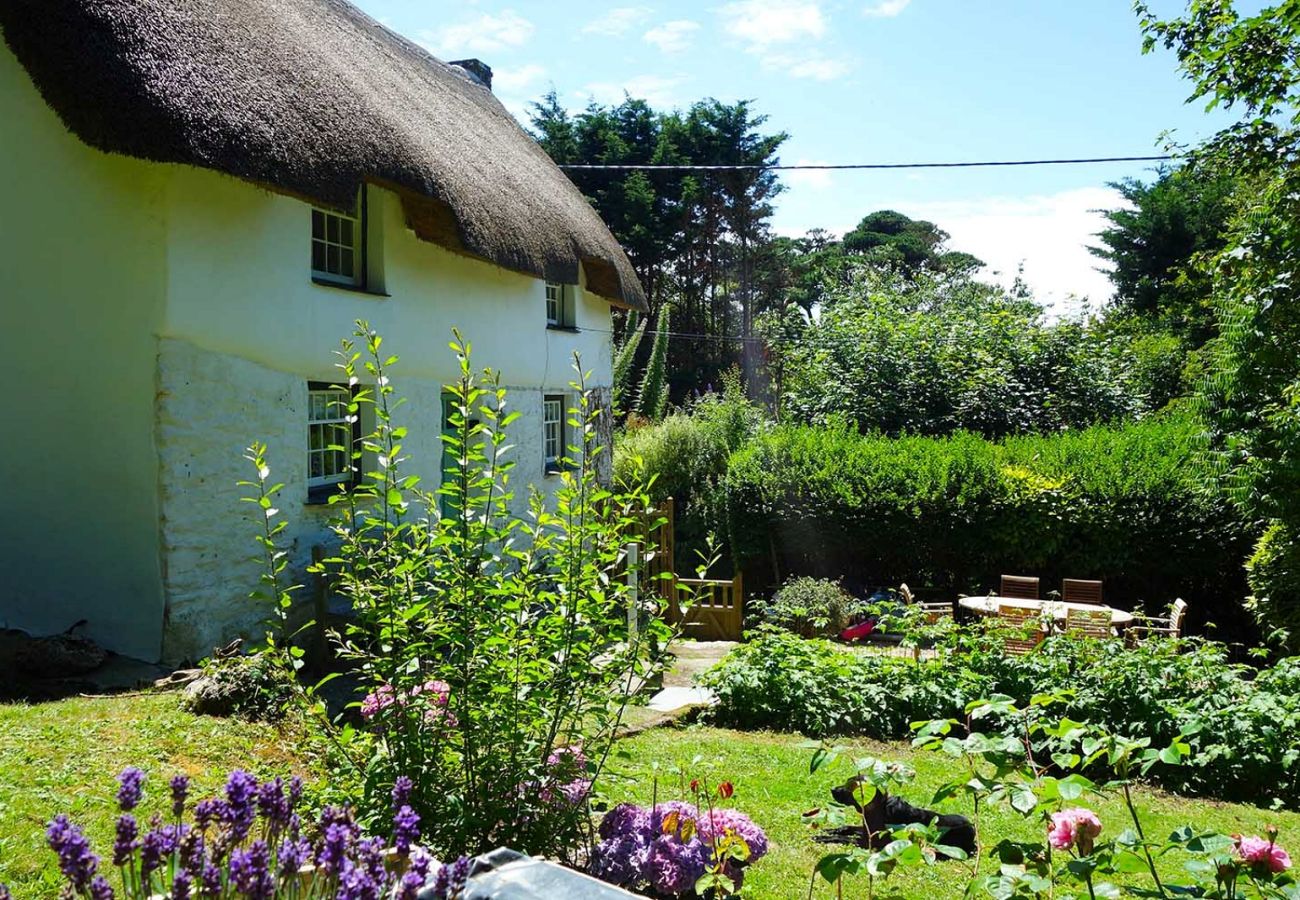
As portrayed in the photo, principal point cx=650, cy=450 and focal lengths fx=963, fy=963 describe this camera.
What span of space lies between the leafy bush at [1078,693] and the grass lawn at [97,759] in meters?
3.68

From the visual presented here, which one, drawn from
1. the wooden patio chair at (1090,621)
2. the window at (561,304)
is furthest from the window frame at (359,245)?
the wooden patio chair at (1090,621)

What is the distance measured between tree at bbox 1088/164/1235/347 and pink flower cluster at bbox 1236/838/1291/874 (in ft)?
90.1

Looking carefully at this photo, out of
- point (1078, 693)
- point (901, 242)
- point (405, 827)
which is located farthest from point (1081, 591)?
point (901, 242)

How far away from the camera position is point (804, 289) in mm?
38438

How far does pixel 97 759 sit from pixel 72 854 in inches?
160

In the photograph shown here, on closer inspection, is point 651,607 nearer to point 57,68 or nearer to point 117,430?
point 117,430

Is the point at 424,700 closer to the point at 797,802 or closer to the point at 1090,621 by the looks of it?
the point at 797,802

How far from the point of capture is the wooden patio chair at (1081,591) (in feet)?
37.3

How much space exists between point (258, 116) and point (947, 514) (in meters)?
9.37

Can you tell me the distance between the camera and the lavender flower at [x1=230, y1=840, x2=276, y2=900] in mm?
1749

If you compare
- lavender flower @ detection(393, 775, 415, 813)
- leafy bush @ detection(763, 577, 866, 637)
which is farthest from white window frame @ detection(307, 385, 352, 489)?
lavender flower @ detection(393, 775, 415, 813)

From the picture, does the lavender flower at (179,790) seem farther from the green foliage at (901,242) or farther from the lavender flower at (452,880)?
the green foliage at (901,242)

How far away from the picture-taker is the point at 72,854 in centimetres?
172

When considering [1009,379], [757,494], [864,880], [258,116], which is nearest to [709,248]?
[1009,379]
